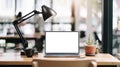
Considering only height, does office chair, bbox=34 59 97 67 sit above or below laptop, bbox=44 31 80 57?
below

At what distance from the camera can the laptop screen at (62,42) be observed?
2.72 meters

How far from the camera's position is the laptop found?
271 centimetres

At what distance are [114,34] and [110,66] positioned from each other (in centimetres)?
87

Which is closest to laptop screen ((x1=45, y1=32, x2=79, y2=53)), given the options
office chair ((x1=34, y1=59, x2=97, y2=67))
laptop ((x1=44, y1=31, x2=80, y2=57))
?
laptop ((x1=44, y1=31, x2=80, y2=57))

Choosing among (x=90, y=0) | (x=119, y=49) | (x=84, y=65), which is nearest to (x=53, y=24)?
(x=90, y=0)

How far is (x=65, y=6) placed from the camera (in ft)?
29.5

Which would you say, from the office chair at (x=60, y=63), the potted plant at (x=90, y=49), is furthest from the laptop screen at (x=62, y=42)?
the office chair at (x=60, y=63)

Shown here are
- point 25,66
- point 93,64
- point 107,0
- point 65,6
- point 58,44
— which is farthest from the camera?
point 65,6

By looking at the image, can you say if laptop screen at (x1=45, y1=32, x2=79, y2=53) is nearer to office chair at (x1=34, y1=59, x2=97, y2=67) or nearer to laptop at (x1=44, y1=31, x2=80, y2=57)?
laptop at (x1=44, y1=31, x2=80, y2=57)

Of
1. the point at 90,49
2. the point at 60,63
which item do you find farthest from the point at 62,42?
the point at 60,63

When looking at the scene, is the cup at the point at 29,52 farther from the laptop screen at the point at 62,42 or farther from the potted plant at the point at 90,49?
the potted plant at the point at 90,49

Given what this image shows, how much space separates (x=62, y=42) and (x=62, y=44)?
25 millimetres

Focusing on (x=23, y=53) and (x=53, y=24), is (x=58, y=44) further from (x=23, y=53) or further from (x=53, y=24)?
(x=53, y=24)

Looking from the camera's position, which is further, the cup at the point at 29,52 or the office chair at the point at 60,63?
the cup at the point at 29,52
